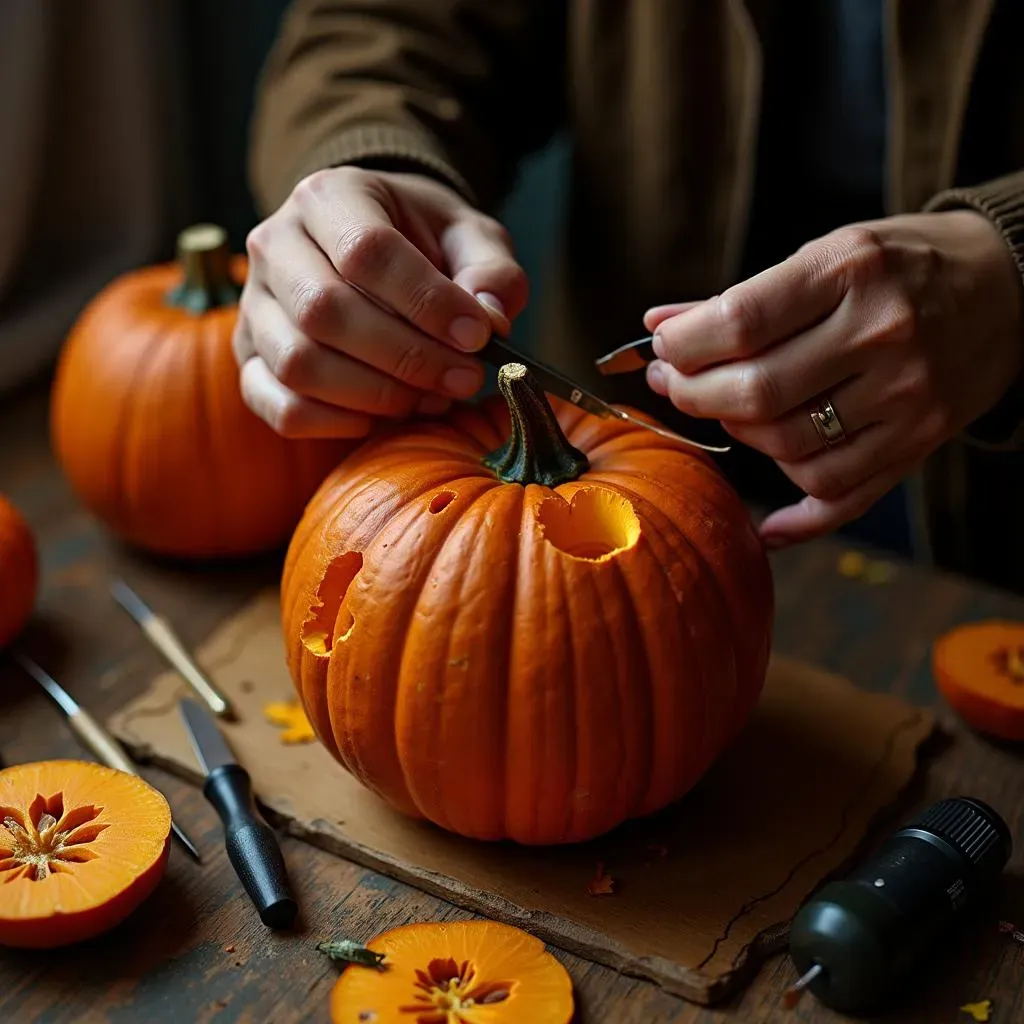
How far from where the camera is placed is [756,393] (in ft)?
3.46

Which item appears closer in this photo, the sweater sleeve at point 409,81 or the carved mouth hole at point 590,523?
the carved mouth hole at point 590,523

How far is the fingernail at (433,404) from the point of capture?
120cm

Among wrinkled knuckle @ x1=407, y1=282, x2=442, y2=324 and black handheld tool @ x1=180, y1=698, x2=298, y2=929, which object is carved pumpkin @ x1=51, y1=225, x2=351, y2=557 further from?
wrinkled knuckle @ x1=407, y1=282, x2=442, y2=324

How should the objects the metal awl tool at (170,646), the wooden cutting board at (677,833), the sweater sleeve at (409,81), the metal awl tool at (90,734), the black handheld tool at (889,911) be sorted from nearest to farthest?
1. the black handheld tool at (889,911)
2. the wooden cutting board at (677,833)
3. the metal awl tool at (90,734)
4. the metal awl tool at (170,646)
5. the sweater sleeve at (409,81)

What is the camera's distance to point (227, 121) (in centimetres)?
242

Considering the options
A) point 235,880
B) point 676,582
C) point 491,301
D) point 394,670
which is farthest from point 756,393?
point 235,880

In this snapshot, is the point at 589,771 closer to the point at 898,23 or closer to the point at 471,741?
the point at 471,741

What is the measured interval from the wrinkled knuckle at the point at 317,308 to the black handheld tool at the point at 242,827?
406mm

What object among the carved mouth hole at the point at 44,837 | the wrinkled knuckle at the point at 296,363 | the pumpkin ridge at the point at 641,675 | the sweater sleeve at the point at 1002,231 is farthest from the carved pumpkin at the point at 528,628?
Result: the sweater sleeve at the point at 1002,231

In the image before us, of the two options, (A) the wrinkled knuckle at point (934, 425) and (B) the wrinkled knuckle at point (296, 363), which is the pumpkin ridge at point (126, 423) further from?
(A) the wrinkled knuckle at point (934, 425)

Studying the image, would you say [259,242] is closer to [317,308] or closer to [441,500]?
[317,308]

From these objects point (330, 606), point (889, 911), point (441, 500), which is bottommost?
point (889, 911)

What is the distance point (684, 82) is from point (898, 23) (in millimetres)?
274

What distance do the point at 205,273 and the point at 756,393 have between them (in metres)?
0.82
